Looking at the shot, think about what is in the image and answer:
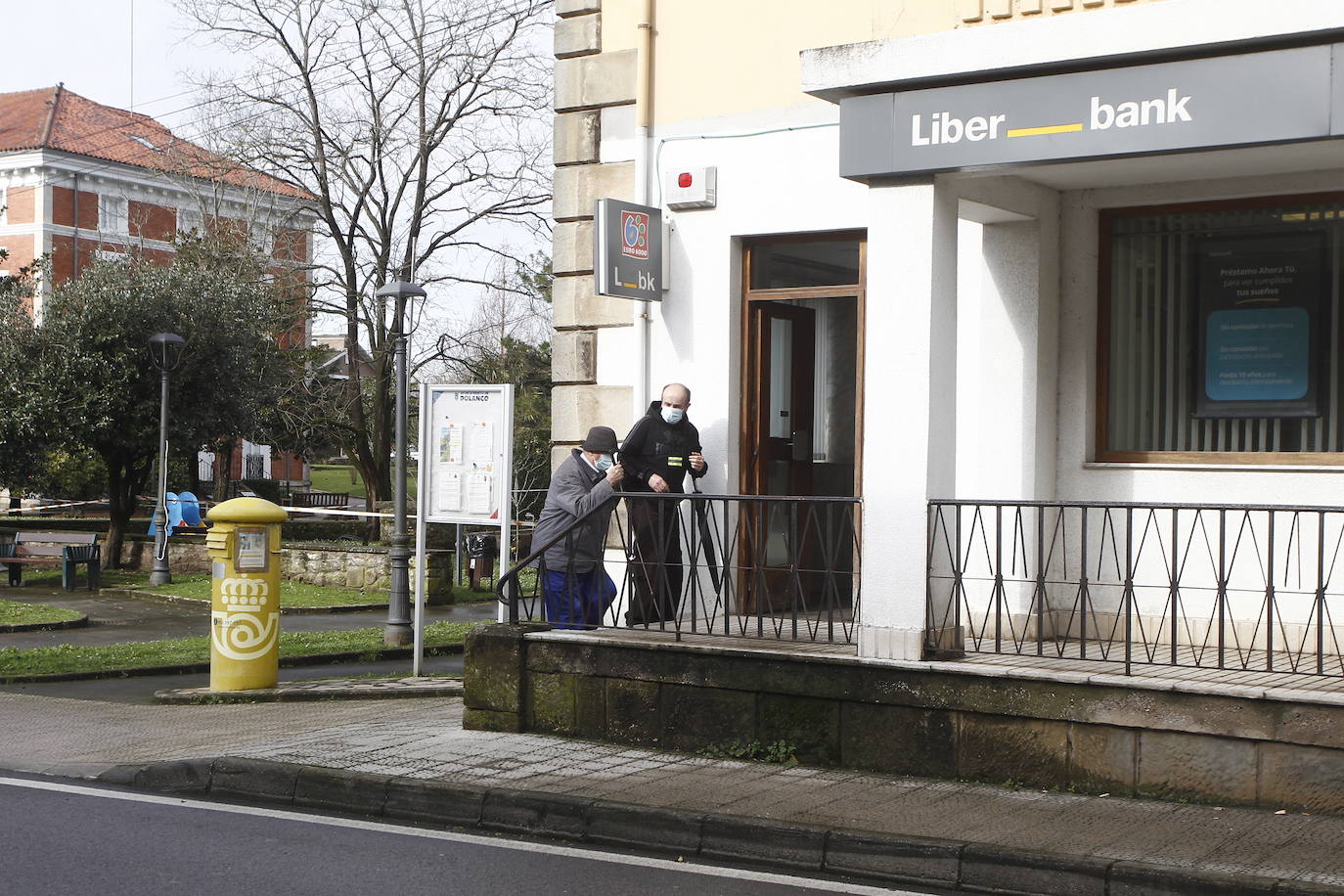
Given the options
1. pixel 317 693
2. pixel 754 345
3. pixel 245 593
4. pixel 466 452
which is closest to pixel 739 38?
pixel 754 345

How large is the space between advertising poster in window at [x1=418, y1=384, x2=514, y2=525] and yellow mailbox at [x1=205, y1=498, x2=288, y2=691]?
124cm

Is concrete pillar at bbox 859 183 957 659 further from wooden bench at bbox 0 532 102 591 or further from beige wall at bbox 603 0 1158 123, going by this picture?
wooden bench at bbox 0 532 102 591

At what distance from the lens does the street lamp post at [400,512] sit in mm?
14828

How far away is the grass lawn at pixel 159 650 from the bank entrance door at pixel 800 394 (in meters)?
5.82

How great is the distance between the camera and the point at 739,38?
10.8m

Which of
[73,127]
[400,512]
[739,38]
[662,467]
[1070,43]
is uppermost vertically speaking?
[73,127]

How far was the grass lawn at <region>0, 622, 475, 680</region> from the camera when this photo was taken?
14.5m

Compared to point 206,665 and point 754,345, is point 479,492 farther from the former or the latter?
point 206,665

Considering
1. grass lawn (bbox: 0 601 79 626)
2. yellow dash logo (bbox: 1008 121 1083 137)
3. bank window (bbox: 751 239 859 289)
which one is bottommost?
grass lawn (bbox: 0 601 79 626)

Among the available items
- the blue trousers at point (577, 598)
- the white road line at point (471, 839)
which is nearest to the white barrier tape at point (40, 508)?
the blue trousers at point (577, 598)

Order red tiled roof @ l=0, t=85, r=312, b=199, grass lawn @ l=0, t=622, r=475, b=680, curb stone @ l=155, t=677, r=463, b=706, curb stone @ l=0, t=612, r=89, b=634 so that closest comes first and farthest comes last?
1. curb stone @ l=155, t=677, r=463, b=706
2. grass lawn @ l=0, t=622, r=475, b=680
3. curb stone @ l=0, t=612, r=89, b=634
4. red tiled roof @ l=0, t=85, r=312, b=199

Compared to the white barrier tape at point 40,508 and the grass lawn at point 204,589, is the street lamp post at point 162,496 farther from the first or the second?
the white barrier tape at point 40,508

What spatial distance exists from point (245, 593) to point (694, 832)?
6030 mm

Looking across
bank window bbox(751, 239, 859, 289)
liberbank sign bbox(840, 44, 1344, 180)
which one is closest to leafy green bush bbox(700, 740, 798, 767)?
liberbank sign bbox(840, 44, 1344, 180)
